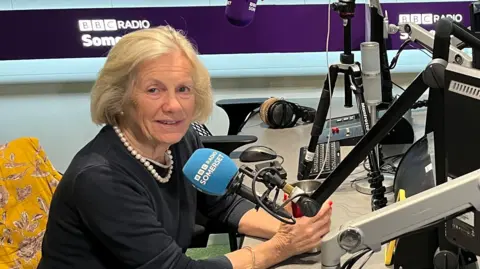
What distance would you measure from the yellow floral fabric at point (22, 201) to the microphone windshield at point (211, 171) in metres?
0.81

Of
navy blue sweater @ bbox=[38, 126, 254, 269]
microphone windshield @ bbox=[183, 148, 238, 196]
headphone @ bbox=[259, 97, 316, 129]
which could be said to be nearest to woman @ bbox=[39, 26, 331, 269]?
navy blue sweater @ bbox=[38, 126, 254, 269]

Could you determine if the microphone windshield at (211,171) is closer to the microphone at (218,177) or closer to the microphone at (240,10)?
the microphone at (218,177)

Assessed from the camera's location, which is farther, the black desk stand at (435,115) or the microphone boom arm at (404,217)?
the black desk stand at (435,115)

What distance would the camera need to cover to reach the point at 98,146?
4.27 ft

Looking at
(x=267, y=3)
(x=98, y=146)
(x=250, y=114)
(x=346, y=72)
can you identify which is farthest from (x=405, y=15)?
(x=98, y=146)

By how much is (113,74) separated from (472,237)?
833 mm

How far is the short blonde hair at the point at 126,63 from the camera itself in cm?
129

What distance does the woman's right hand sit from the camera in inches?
51.7

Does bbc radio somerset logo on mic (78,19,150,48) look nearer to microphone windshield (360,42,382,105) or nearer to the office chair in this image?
the office chair

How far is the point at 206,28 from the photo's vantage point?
2920mm

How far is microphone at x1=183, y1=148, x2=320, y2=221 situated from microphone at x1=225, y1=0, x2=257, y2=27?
2.93 ft

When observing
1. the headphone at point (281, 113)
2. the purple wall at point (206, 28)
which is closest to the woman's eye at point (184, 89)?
the headphone at point (281, 113)

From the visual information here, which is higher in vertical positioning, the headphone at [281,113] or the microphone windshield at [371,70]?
the microphone windshield at [371,70]

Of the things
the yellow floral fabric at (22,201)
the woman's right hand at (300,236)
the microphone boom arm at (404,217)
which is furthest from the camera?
the yellow floral fabric at (22,201)
